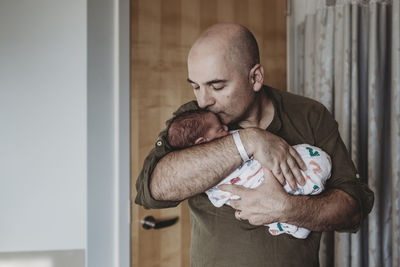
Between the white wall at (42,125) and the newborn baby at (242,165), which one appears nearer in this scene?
the newborn baby at (242,165)

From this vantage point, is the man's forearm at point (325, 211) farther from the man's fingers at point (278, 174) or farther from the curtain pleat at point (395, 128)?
the curtain pleat at point (395, 128)

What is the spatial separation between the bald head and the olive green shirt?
0.21 m

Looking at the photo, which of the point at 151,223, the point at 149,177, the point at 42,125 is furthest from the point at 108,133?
the point at 149,177

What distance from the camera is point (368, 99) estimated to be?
1.53 metres

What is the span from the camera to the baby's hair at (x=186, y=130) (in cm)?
101

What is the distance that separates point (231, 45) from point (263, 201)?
491 millimetres

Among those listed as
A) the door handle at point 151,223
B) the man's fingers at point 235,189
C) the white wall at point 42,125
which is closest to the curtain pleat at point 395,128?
the man's fingers at point 235,189

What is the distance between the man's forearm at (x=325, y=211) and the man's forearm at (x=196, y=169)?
21cm

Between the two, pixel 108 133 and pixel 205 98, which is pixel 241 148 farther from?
pixel 108 133

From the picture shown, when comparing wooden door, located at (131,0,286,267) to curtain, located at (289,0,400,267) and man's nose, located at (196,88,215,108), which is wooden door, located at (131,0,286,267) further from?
man's nose, located at (196,88,215,108)

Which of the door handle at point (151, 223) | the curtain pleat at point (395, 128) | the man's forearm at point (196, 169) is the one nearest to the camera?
the man's forearm at point (196, 169)

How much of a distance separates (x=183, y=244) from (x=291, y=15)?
4.94 ft

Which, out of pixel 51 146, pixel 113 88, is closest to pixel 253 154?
pixel 113 88

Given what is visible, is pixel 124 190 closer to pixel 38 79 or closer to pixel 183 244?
pixel 183 244
